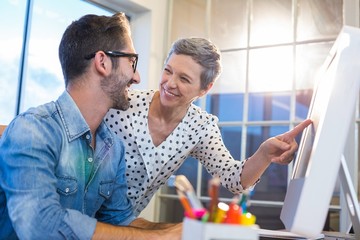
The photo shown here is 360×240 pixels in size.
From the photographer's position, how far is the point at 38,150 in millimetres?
938

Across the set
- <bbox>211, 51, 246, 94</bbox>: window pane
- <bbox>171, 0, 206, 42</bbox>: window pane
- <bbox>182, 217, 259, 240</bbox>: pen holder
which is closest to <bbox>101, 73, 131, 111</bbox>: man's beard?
<bbox>182, 217, 259, 240</bbox>: pen holder

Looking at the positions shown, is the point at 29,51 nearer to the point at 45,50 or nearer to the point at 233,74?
the point at 45,50

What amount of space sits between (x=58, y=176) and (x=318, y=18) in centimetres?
200

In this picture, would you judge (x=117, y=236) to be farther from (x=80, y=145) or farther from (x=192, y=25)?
(x=192, y=25)

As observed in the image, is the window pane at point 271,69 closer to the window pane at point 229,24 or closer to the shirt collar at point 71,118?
the window pane at point 229,24

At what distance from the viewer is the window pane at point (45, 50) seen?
2510 millimetres

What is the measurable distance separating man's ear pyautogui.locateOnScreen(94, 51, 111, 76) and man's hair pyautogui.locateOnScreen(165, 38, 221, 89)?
0.59m

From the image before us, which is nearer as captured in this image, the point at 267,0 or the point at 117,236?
the point at 117,236

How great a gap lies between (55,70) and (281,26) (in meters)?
1.37

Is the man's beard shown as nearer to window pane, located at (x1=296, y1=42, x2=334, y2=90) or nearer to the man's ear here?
the man's ear

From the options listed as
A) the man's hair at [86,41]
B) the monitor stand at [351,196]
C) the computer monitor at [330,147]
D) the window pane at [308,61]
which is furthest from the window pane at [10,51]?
the computer monitor at [330,147]

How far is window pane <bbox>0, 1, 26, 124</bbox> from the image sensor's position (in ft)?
7.74

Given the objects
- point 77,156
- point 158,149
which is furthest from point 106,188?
point 158,149

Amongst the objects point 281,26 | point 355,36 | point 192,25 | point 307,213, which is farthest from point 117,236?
Answer: point 192,25
